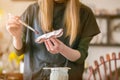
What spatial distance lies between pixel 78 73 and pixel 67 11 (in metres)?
0.29

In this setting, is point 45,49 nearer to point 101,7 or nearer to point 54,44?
point 54,44

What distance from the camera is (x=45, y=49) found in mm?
A: 1246

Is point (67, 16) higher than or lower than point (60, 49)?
higher

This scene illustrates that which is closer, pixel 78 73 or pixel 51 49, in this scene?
pixel 51 49

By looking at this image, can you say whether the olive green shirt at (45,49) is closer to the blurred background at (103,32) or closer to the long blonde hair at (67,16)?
the long blonde hair at (67,16)

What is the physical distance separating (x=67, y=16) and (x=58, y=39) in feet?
0.41

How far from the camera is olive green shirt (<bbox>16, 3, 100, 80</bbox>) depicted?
4.05 feet

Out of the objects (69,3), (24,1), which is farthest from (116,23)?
(69,3)

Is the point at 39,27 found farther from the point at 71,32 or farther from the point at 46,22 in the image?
the point at 71,32

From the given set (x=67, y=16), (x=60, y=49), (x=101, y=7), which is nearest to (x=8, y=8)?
(x=101, y=7)

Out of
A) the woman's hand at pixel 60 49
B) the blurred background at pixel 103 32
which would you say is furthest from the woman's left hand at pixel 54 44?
the blurred background at pixel 103 32

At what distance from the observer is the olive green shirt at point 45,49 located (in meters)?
1.23

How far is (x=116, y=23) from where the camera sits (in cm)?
287

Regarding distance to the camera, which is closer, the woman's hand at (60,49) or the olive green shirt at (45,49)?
the woman's hand at (60,49)
